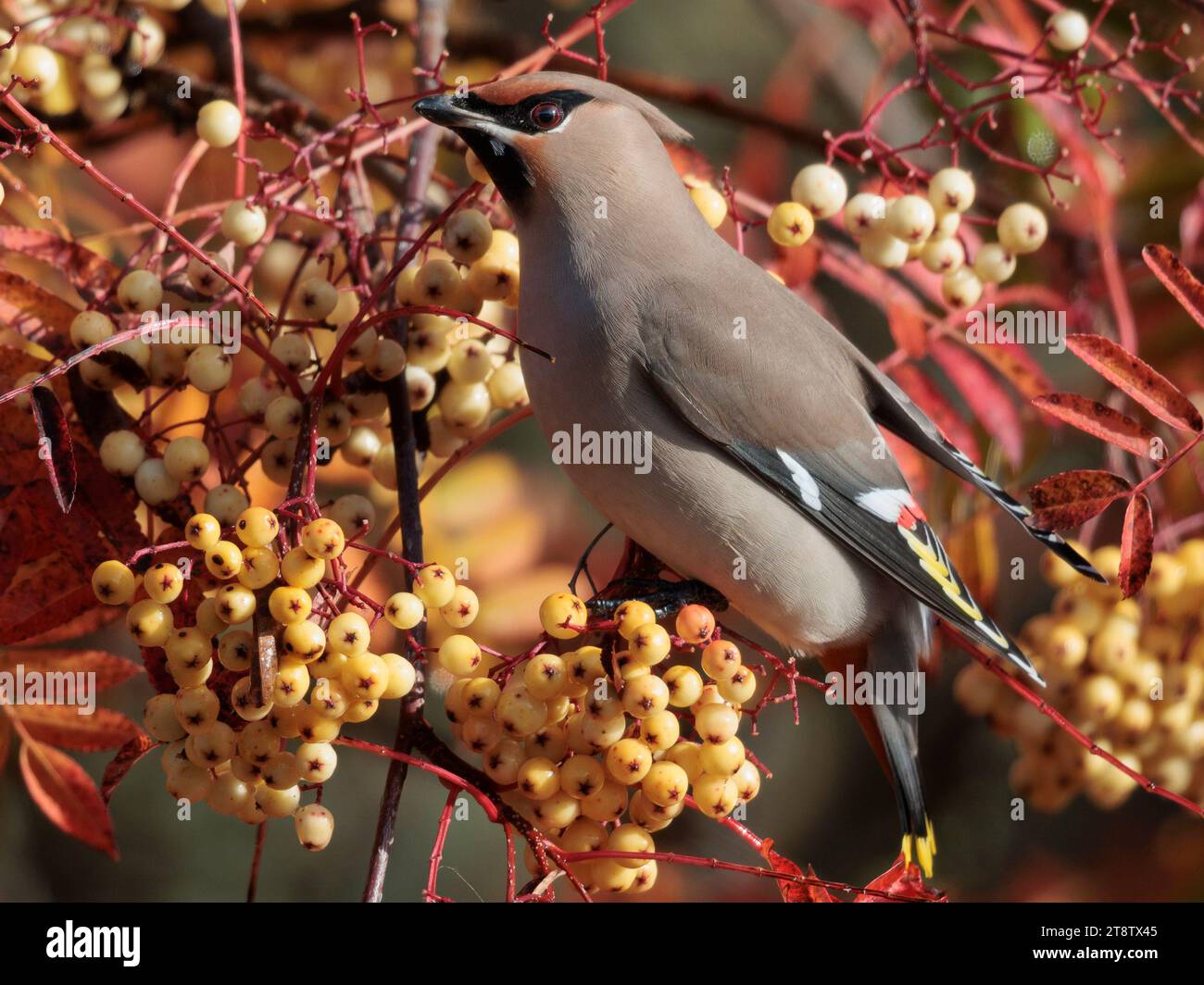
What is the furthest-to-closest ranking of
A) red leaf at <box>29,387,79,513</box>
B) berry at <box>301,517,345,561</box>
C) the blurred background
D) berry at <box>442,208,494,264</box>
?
the blurred background → berry at <box>442,208,494,264</box> → red leaf at <box>29,387,79,513</box> → berry at <box>301,517,345,561</box>

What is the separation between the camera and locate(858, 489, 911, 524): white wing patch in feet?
7.73

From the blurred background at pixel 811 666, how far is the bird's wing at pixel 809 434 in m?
0.33

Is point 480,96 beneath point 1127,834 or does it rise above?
above

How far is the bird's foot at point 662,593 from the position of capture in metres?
2.26

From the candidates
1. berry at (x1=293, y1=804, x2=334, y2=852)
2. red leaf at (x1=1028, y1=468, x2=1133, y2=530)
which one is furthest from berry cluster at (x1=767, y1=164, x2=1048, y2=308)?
berry at (x1=293, y1=804, x2=334, y2=852)

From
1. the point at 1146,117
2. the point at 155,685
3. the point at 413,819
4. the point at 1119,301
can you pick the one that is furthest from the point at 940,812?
the point at 155,685

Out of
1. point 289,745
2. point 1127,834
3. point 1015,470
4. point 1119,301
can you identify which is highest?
point 1119,301

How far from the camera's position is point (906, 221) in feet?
7.34

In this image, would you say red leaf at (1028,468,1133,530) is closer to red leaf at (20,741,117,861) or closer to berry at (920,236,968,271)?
berry at (920,236,968,271)

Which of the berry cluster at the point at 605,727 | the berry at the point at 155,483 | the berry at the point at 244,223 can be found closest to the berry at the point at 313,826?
the berry cluster at the point at 605,727

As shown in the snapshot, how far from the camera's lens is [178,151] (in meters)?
3.23

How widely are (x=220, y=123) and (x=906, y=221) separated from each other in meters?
1.00
